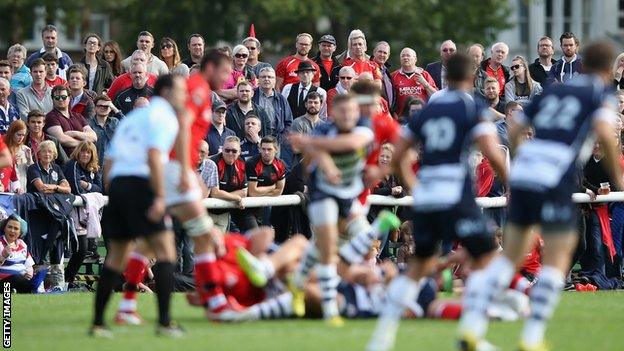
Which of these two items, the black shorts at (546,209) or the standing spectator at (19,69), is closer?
the black shorts at (546,209)

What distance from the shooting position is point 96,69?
23266mm

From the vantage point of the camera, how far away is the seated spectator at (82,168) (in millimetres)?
20906

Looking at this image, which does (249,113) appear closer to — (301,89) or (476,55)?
(301,89)

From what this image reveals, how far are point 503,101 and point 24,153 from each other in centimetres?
694

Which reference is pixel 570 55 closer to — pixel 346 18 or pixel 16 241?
pixel 16 241

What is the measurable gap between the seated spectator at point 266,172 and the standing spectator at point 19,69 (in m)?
3.37

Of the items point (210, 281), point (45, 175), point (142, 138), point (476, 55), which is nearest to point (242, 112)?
point (45, 175)

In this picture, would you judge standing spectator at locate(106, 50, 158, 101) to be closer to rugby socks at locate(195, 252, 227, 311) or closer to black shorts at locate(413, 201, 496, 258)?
rugby socks at locate(195, 252, 227, 311)

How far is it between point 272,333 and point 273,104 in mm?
8588

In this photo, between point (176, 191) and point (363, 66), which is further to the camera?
point (363, 66)

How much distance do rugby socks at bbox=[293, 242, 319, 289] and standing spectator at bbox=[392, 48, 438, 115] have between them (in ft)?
27.0

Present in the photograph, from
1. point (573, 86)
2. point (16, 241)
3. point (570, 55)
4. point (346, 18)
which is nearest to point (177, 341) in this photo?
point (573, 86)

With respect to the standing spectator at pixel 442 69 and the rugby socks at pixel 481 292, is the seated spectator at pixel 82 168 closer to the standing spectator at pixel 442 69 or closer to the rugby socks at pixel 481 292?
the standing spectator at pixel 442 69

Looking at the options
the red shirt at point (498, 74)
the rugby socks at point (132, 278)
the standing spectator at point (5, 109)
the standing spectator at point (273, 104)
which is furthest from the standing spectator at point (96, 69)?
the rugby socks at point (132, 278)
